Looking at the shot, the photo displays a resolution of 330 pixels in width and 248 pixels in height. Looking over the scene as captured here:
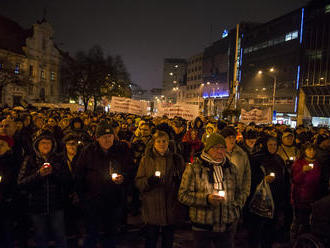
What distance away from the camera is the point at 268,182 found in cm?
389

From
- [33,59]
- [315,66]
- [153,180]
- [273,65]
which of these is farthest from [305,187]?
[33,59]

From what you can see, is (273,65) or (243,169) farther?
(273,65)

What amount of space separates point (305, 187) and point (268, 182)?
1131 mm

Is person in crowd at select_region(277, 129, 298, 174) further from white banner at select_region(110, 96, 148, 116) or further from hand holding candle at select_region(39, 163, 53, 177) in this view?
white banner at select_region(110, 96, 148, 116)

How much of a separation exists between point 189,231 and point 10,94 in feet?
153

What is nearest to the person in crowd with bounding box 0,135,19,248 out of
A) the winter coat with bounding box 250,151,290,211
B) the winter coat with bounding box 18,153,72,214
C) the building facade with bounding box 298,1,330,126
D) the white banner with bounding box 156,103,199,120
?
the winter coat with bounding box 18,153,72,214

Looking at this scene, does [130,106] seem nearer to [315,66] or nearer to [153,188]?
[153,188]

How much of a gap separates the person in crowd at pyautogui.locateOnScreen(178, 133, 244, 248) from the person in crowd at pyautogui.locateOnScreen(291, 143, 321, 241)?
6.72 feet

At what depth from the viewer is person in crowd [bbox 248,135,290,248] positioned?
3.94 meters

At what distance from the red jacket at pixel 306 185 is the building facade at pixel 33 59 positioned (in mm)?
46529

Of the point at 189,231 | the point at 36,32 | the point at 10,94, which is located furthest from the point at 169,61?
the point at 189,231

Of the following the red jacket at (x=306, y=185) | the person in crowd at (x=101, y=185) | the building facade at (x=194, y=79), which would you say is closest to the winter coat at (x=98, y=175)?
the person in crowd at (x=101, y=185)

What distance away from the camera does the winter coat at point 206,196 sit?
3002 mm

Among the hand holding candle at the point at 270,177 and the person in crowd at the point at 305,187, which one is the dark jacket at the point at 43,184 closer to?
the hand holding candle at the point at 270,177
